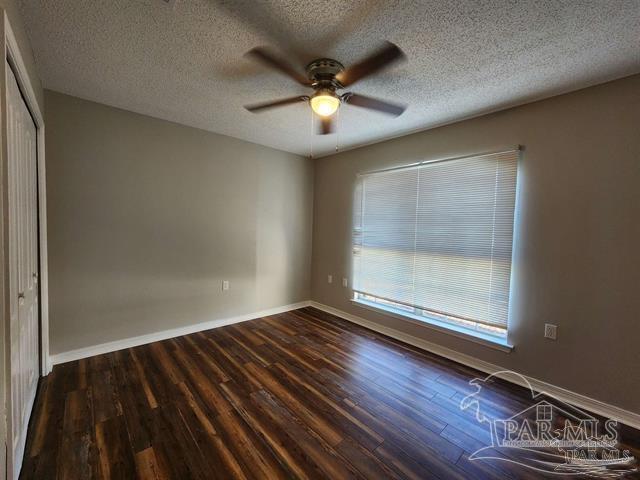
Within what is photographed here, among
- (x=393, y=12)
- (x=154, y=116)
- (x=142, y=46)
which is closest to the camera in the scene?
(x=393, y=12)

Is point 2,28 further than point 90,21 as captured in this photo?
No

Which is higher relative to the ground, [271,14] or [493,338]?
[271,14]

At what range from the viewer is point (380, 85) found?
2102mm

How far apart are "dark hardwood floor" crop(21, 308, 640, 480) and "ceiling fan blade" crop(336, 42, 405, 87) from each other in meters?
2.19

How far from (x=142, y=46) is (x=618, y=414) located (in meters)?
4.12

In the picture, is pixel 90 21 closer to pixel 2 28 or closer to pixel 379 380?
pixel 2 28

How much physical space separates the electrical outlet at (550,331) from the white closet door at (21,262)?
3.40 m

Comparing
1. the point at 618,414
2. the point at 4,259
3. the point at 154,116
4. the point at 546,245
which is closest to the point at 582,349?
the point at 618,414

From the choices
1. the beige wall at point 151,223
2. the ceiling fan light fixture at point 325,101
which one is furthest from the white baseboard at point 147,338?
the ceiling fan light fixture at point 325,101

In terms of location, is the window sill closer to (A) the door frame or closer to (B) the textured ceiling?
(B) the textured ceiling

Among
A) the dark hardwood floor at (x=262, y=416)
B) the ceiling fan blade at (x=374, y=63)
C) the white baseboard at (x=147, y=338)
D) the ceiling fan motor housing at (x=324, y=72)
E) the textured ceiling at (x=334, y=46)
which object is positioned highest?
the textured ceiling at (x=334, y=46)

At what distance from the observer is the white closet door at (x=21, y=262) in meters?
1.33

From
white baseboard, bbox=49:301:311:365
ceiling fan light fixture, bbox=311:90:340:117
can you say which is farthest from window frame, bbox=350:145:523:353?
ceiling fan light fixture, bbox=311:90:340:117

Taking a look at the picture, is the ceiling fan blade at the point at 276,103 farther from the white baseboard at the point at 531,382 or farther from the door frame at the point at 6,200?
the white baseboard at the point at 531,382
